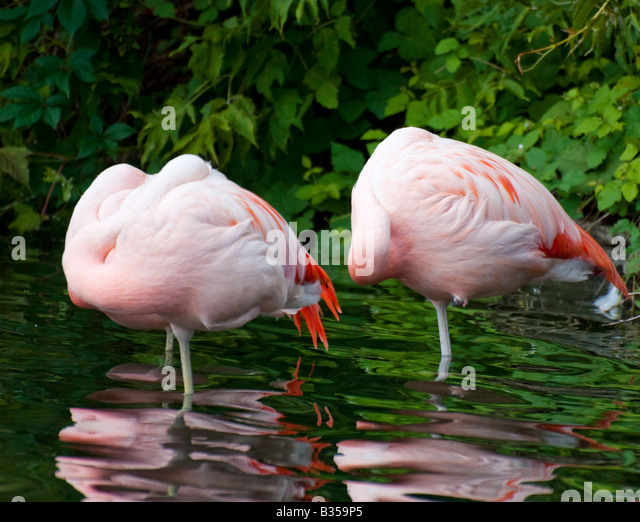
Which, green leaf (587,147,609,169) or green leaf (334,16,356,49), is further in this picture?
green leaf (334,16,356,49)

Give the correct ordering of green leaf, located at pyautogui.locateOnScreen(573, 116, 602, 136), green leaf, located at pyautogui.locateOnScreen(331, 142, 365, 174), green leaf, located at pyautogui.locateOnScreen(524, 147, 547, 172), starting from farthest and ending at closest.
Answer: green leaf, located at pyautogui.locateOnScreen(331, 142, 365, 174), green leaf, located at pyautogui.locateOnScreen(524, 147, 547, 172), green leaf, located at pyautogui.locateOnScreen(573, 116, 602, 136)

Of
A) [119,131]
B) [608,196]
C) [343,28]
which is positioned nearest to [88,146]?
[119,131]

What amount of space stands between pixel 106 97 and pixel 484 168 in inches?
131

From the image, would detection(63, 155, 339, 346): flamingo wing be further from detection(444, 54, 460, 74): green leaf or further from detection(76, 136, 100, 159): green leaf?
detection(444, 54, 460, 74): green leaf

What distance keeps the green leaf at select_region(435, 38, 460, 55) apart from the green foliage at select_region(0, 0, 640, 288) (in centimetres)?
1

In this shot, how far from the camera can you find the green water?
7.73 ft

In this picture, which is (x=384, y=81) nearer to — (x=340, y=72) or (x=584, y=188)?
(x=340, y=72)

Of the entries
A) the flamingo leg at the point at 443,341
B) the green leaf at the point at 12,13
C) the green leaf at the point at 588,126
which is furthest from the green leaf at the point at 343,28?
the flamingo leg at the point at 443,341

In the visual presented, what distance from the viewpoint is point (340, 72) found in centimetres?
607

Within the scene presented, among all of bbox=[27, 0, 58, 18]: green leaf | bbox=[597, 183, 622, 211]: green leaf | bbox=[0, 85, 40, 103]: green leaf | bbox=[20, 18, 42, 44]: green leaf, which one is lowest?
bbox=[597, 183, 622, 211]: green leaf

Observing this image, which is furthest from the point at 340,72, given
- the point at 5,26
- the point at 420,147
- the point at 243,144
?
the point at 420,147

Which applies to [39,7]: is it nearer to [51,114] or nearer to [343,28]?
[51,114]

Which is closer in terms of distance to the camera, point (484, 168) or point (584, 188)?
point (484, 168)

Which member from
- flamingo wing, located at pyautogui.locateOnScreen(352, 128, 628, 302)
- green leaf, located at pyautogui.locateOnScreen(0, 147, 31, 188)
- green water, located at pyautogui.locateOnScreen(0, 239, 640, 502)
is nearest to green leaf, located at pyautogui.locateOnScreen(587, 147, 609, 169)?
green water, located at pyautogui.locateOnScreen(0, 239, 640, 502)
